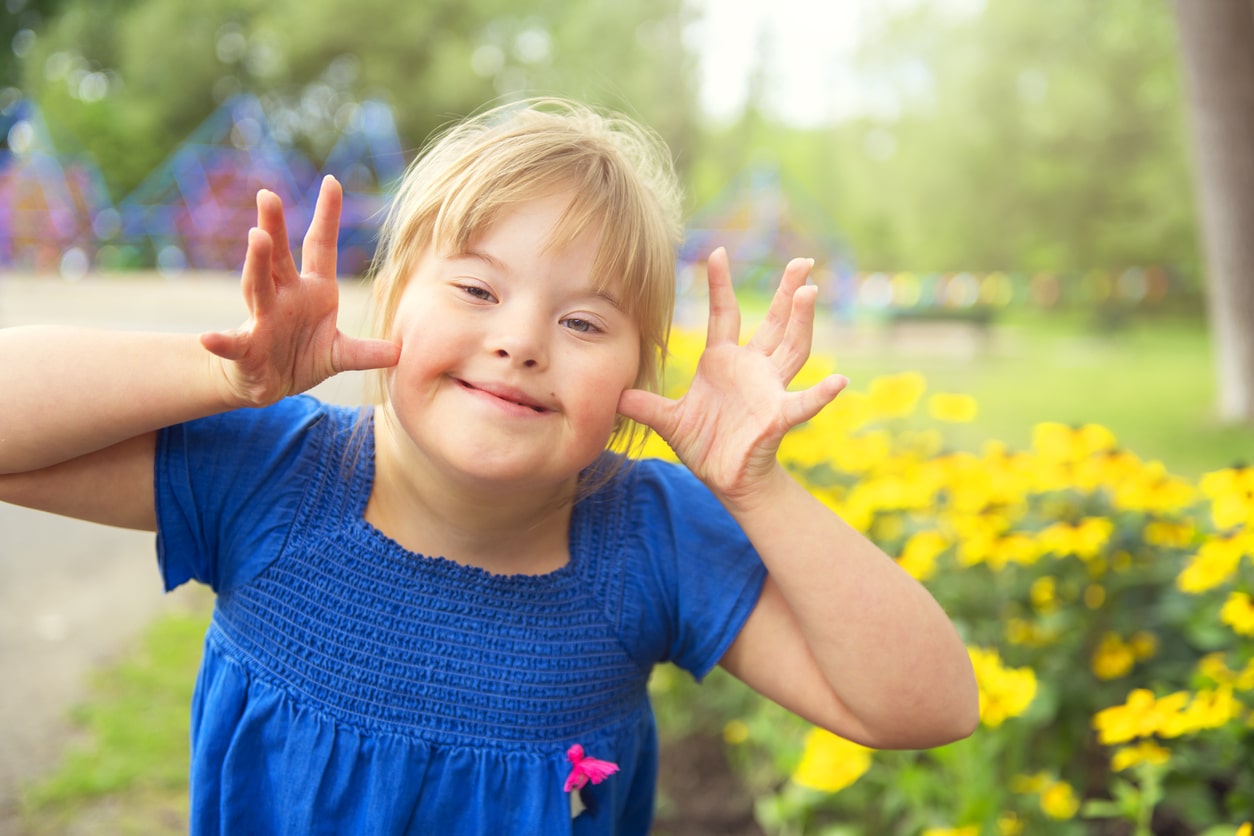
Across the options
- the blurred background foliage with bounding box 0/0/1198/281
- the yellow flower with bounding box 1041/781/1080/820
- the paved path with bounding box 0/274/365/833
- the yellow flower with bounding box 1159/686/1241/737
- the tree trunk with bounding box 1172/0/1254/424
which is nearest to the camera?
the yellow flower with bounding box 1159/686/1241/737

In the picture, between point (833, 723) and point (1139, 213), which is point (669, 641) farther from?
point (1139, 213)

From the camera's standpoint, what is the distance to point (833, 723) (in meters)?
1.21

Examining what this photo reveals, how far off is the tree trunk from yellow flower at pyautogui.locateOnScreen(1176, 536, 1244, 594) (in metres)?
5.71

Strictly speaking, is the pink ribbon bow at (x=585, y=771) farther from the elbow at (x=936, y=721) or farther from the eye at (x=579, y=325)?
the eye at (x=579, y=325)

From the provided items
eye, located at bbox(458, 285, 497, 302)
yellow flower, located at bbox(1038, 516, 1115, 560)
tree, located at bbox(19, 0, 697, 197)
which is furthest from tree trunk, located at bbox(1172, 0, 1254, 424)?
tree, located at bbox(19, 0, 697, 197)

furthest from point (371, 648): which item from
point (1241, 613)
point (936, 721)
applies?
point (1241, 613)

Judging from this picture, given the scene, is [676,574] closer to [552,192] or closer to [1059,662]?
[552,192]

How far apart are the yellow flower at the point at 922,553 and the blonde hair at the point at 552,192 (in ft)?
3.06

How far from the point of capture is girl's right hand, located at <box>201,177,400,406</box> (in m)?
0.97

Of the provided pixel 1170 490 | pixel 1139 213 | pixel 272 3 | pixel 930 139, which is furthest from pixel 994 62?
pixel 1170 490

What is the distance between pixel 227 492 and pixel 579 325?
1.41 feet

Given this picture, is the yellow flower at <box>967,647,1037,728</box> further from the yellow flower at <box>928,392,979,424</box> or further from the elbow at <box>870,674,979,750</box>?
the yellow flower at <box>928,392,979,424</box>

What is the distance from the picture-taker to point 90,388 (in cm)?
104

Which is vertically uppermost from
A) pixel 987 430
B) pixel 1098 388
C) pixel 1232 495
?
pixel 1232 495
